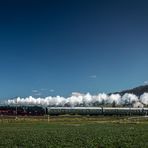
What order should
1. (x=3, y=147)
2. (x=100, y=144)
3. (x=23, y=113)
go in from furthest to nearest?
(x=23, y=113)
(x=100, y=144)
(x=3, y=147)

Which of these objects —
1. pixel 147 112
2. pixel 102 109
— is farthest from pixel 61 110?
pixel 147 112

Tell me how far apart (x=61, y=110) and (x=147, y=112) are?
4413 centimetres

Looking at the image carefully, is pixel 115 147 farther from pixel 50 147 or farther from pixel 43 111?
pixel 43 111

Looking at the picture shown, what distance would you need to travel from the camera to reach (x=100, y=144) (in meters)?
41.7

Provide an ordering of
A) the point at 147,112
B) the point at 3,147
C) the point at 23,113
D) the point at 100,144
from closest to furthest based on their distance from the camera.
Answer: the point at 3,147
the point at 100,144
the point at 23,113
the point at 147,112

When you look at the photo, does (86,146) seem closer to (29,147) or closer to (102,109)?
(29,147)

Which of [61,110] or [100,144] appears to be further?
[61,110]

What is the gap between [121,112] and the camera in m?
176

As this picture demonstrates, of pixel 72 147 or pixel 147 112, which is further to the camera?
pixel 147 112

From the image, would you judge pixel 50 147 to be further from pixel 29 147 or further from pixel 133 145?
pixel 133 145

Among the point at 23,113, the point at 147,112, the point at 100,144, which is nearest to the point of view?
the point at 100,144

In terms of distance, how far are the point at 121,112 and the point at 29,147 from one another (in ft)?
458

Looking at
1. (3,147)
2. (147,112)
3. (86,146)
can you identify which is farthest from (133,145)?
(147,112)

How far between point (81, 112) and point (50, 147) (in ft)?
440
